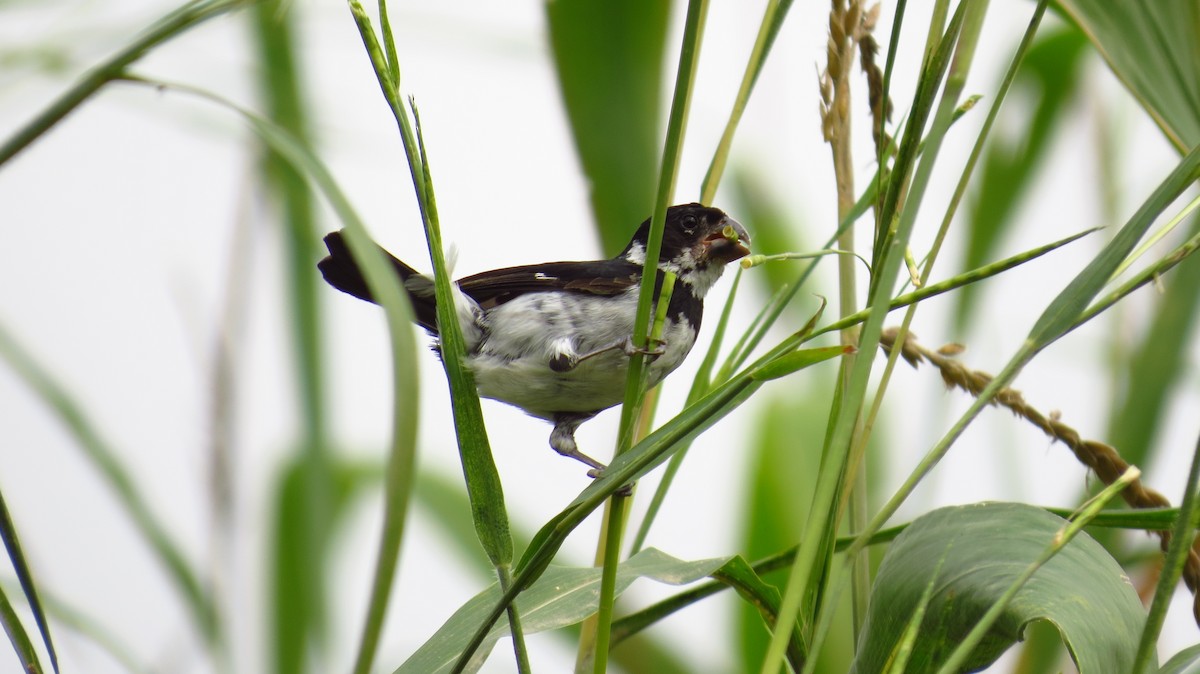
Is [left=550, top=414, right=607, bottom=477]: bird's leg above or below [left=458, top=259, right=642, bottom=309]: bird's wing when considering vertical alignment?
below

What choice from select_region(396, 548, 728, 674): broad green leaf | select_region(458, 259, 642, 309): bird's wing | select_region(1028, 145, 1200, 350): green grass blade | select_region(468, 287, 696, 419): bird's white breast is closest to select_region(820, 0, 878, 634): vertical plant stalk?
select_region(396, 548, 728, 674): broad green leaf

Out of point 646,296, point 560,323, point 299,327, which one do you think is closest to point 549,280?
point 560,323

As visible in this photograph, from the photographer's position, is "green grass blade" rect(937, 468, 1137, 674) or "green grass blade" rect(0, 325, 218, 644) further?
"green grass blade" rect(0, 325, 218, 644)

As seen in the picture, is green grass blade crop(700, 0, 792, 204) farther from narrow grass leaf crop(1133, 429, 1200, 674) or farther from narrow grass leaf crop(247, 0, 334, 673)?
narrow grass leaf crop(1133, 429, 1200, 674)

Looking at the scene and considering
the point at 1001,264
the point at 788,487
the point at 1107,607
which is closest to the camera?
the point at 1001,264

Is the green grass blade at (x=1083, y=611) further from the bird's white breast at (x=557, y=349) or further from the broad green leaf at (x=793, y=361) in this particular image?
the bird's white breast at (x=557, y=349)

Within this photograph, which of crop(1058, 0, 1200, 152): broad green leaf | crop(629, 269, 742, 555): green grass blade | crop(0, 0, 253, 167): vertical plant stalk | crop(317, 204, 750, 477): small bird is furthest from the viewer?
crop(317, 204, 750, 477): small bird

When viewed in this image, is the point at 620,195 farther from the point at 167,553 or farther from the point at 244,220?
the point at 167,553

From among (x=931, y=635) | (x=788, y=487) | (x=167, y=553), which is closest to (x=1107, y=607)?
(x=931, y=635)
